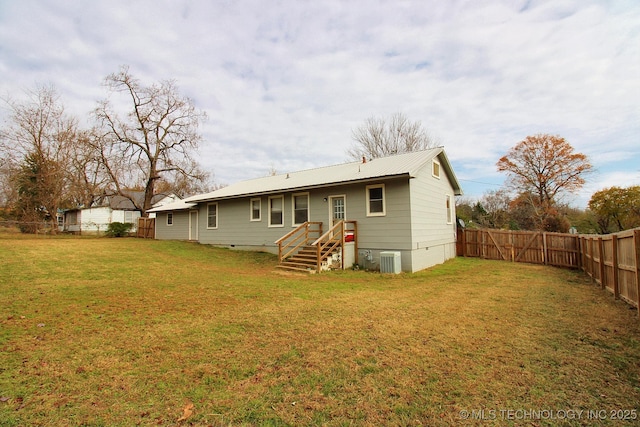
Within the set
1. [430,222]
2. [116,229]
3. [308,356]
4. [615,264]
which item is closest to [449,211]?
[430,222]

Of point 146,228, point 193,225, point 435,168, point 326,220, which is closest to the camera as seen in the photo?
point 326,220

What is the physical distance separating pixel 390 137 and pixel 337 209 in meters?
20.1

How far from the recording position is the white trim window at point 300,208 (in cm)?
1452

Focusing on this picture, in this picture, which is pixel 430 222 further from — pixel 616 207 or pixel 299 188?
pixel 616 207

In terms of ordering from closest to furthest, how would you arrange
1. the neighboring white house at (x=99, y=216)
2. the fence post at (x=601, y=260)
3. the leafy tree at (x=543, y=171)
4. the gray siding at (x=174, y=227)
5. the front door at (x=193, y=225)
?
the fence post at (x=601, y=260)
the front door at (x=193, y=225)
the gray siding at (x=174, y=227)
the leafy tree at (x=543, y=171)
the neighboring white house at (x=99, y=216)

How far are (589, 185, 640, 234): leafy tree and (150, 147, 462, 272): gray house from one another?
17.1 meters

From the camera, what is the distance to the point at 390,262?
11.0 m

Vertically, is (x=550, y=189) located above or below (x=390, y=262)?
above

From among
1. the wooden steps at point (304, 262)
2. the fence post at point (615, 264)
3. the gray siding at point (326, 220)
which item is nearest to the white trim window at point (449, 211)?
the gray siding at point (326, 220)

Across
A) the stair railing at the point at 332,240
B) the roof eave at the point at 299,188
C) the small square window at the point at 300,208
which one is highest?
the roof eave at the point at 299,188

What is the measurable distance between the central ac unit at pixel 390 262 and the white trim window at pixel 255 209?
781cm

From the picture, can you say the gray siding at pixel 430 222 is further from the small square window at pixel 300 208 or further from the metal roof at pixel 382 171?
the small square window at pixel 300 208

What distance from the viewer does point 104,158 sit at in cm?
2844

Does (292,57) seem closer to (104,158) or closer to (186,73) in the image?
(186,73)
